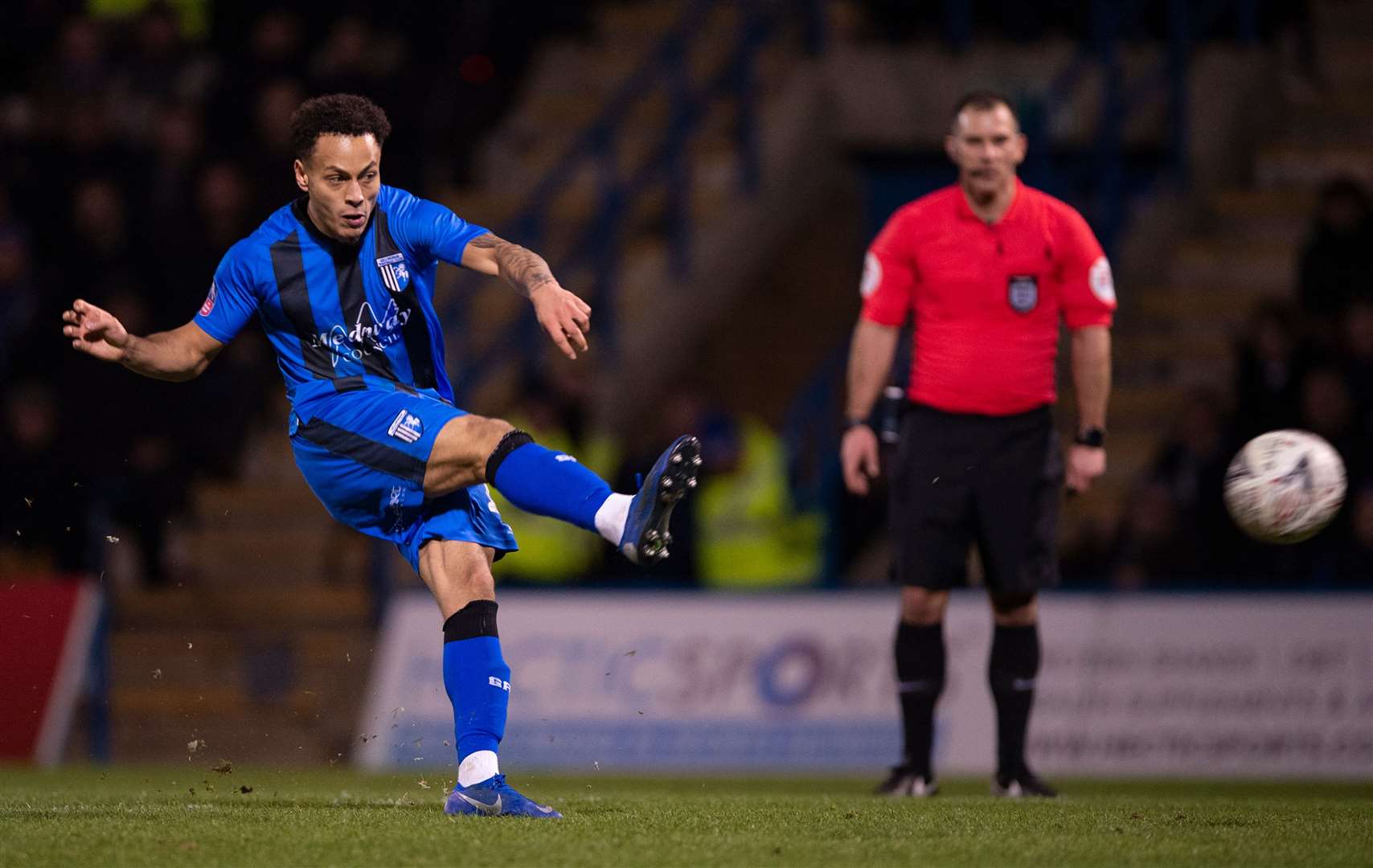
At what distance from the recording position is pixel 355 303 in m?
6.15

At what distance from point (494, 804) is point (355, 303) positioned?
1435mm

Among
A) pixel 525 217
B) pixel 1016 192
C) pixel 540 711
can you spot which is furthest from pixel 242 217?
pixel 1016 192

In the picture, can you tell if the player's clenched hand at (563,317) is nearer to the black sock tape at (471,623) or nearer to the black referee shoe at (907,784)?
the black sock tape at (471,623)

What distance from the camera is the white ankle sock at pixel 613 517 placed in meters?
5.69

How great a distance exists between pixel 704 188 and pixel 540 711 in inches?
191

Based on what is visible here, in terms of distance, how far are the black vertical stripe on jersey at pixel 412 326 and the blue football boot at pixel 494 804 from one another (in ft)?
3.79

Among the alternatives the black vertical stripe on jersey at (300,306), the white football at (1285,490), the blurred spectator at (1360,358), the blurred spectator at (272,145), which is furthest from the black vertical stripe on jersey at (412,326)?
the blurred spectator at (272,145)

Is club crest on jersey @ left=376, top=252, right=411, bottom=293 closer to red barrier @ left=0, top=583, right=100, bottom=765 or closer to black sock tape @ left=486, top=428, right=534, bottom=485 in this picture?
black sock tape @ left=486, top=428, right=534, bottom=485

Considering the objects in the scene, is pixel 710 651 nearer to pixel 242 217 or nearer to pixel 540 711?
pixel 540 711

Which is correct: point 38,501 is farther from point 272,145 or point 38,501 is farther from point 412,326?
point 412,326

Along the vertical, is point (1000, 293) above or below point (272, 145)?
below

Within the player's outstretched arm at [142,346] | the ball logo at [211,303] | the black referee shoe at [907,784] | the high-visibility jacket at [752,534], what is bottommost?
the black referee shoe at [907,784]

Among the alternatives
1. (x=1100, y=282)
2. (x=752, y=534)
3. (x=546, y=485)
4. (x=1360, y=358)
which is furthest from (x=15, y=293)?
(x=546, y=485)

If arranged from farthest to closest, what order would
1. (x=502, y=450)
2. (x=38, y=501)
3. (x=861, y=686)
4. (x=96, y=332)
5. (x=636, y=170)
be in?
1. (x=636, y=170)
2. (x=38, y=501)
3. (x=861, y=686)
4. (x=96, y=332)
5. (x=502, y=450)
